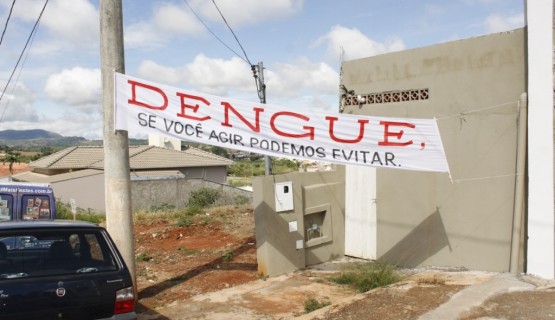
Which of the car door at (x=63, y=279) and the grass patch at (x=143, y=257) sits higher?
the car door at (x=63, y=279)

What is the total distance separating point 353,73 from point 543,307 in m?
5.98

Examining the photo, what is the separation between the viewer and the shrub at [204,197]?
25.4 meters

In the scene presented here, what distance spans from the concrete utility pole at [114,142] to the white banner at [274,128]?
0.48 feet

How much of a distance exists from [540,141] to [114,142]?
6211 millimetres

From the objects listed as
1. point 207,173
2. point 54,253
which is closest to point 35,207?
point 54,253

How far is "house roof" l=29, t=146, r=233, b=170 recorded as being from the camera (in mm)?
37000

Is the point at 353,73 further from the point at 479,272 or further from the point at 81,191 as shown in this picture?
the point at 81,191

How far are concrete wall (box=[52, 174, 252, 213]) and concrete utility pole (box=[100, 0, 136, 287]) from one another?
19534 mm

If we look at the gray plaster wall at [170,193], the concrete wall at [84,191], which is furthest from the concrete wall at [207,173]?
the gray plaster wall at [170,193]

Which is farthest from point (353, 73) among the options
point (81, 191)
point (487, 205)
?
point (81, 191)

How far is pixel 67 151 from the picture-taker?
41.5 meters

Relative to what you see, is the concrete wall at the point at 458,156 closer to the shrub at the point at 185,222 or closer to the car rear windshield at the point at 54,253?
the shrub at the point at 185,222

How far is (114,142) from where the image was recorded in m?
6.88

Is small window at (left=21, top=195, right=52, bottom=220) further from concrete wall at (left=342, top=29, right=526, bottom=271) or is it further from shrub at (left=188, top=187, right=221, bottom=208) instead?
shrub at (left=188, top=187, right=221, bottom=208)
